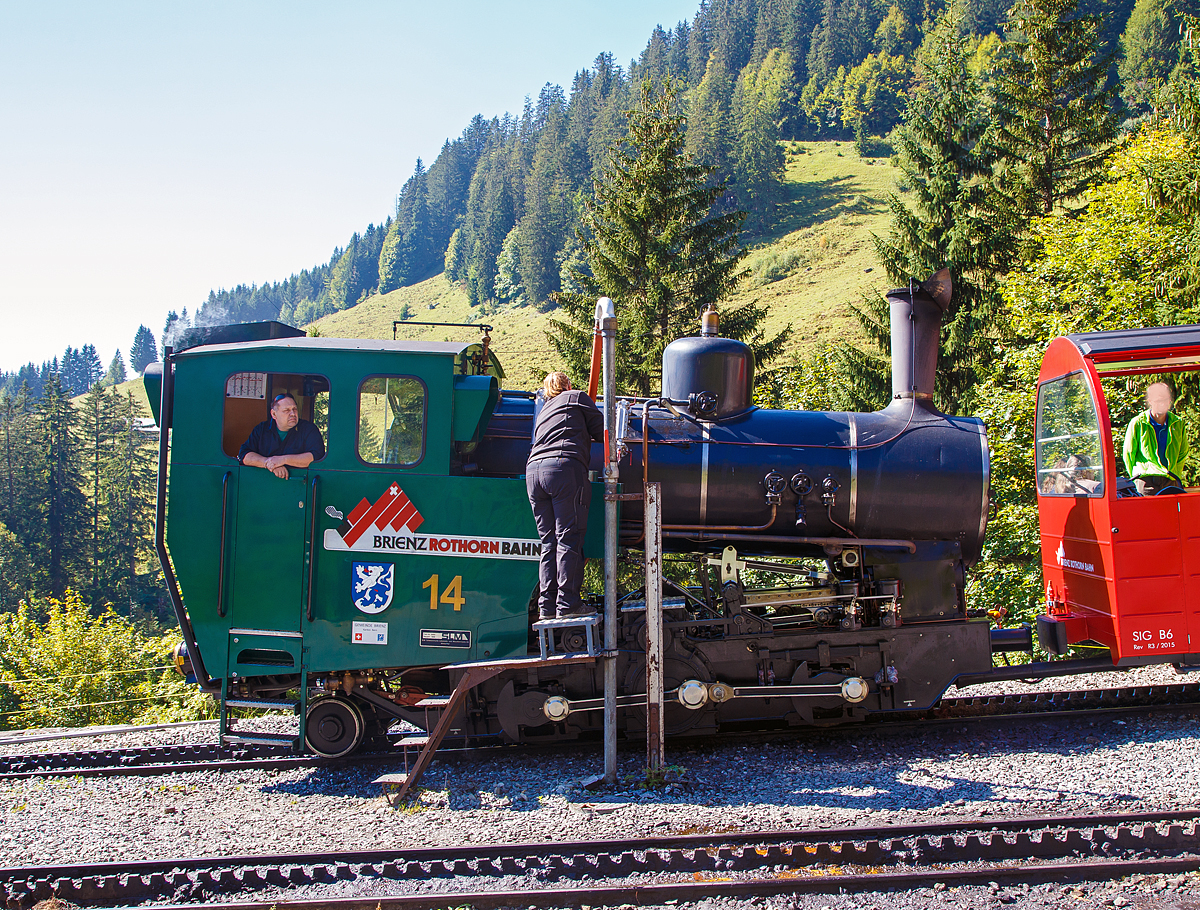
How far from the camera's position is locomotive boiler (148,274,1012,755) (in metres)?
6.24

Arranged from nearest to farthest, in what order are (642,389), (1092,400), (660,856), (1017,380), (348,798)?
(660,856) < (348,798) < (1092,400) < (1017,380) < (642,389)

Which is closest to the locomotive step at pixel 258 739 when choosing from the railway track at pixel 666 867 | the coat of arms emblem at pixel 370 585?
the coat of arms emblem at pixel 370 585

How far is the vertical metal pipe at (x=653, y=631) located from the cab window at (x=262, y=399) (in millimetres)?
2595

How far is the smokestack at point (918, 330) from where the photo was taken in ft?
22.4

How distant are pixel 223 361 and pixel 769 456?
4426 mm

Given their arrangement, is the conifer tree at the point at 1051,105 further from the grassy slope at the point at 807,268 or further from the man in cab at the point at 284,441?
the man in cab at the point at 284,441

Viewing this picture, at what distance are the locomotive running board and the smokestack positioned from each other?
11.8 feet

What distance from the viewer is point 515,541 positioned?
20.7 ft

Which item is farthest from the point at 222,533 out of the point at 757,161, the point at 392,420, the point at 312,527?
the point at 757,161

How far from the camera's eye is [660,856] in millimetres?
4500

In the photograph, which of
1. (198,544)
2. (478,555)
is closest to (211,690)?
(198,544)

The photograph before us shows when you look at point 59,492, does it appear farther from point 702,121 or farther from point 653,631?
point 702,121

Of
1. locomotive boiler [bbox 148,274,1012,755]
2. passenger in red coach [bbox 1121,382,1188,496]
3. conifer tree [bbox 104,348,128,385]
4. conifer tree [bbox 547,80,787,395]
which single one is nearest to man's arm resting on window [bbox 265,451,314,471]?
locomotive boiler [bbox 148,274,1012,755]

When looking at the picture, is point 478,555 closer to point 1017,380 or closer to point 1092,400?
point 1092,400
